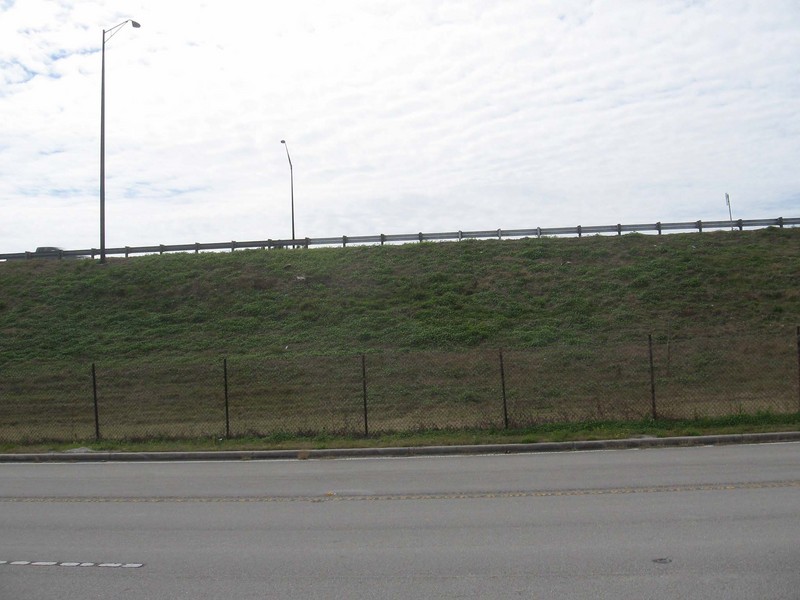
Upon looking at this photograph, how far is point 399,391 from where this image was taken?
21.3m

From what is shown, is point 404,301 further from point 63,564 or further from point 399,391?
point 63,564

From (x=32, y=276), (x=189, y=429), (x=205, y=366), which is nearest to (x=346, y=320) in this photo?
(x=205, y=366)

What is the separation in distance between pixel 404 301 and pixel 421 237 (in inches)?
371

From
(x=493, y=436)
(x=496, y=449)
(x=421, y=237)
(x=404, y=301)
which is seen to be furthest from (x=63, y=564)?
(x=421, y=237)

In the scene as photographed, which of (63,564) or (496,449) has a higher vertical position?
(496,449)

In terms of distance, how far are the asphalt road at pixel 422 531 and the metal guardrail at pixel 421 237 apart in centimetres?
2705

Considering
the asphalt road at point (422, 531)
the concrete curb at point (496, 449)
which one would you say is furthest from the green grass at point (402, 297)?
the asphalt road at point (422, 531)

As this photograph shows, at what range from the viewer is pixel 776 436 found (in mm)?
14070

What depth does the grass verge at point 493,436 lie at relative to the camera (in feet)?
47.7

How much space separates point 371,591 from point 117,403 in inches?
693

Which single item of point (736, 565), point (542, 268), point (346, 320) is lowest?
point (736, 565)

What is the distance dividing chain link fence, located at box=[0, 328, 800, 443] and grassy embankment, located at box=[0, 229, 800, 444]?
0.49 m

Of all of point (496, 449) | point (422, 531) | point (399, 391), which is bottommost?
point (422, 531)

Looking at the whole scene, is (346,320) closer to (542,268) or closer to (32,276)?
(542,268)
